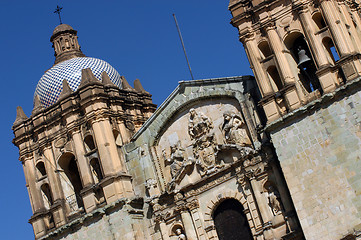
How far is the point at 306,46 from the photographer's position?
2203 centimetres

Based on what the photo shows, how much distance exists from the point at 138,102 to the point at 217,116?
16.6ft

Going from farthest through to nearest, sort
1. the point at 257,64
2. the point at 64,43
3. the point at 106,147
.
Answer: the point at 64,43, the point at 106,147, the point at 257,64

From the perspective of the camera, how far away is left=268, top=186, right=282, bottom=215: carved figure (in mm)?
20797

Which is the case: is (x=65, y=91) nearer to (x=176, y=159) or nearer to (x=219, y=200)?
(x=176, y=159)

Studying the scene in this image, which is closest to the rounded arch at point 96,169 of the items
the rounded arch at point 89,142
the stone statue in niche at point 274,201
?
the rounded arch at point 89,142

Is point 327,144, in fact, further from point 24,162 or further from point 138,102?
point 24,162

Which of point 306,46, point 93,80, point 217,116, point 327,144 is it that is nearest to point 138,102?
point 93,80

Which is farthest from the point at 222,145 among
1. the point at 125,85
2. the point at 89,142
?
the point at 125,85

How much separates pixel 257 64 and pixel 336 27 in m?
2.96

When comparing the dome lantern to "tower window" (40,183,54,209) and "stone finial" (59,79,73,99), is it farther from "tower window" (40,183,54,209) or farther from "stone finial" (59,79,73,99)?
"tower window" (40,183,54,209)

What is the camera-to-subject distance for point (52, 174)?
25781 millimetres

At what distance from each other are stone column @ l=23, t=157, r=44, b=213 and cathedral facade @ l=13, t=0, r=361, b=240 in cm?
4

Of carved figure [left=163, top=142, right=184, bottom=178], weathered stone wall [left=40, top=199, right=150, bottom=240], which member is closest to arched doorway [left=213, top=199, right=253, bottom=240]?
carved figure [left=163, top=142, right=184, bottom=178]

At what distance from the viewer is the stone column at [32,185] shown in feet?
85.1
